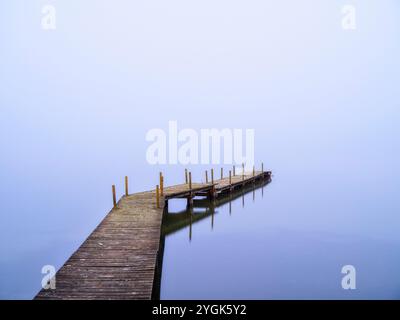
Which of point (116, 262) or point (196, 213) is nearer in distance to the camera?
point (116, 262)

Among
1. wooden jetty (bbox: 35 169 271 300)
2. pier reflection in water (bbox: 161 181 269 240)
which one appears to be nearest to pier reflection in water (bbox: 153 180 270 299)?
pier reflection in water (bbox: 161 181 269 240)

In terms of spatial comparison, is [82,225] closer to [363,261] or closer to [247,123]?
[363,261]

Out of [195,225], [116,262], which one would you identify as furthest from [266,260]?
[116,262]

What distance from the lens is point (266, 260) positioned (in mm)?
14719

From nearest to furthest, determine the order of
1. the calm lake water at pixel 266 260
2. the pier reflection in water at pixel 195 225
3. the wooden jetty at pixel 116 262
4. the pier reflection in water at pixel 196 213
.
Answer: the wooden jetty at pixel 116 262, the calm lake water at pixel 266 260, the pier reflection in water at pixel 195 225, the pier reflection in water at pixel 196 213

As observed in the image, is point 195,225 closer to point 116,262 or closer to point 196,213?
point 196,213

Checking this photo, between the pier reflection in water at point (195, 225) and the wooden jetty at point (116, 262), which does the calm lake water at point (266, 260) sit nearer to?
the pier reflection in water at point (195, 225)

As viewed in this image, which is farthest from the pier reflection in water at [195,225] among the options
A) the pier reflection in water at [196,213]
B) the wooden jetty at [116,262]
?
the wooden jetty at [116,262]

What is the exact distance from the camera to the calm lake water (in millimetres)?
11977

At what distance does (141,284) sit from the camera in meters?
8.22

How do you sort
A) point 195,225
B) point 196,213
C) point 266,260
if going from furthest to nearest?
point 196,213 → point 195,225 → point 266,260

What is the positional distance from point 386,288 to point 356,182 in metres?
34.5

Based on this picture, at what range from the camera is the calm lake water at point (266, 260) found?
11977 millimetres

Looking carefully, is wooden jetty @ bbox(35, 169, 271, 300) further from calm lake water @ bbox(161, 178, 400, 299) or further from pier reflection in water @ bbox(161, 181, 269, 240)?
pier reflection in water @ bbox(161, 181, 269, 240)
